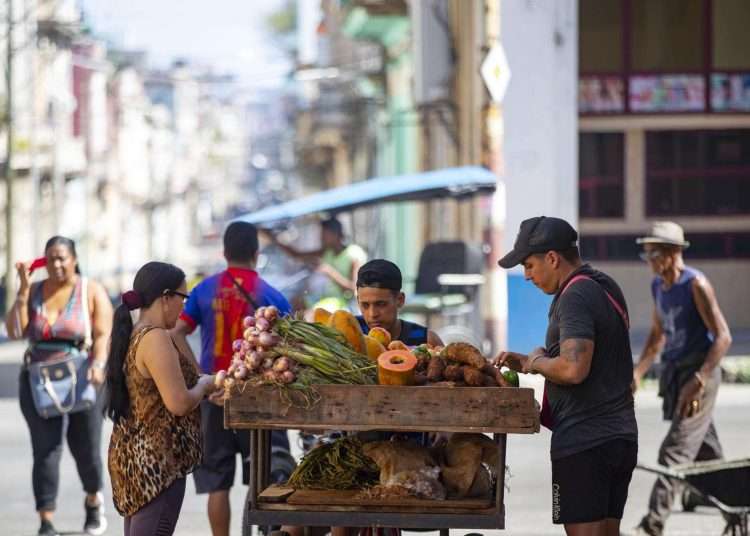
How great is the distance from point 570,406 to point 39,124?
168ft

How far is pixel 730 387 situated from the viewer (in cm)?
1869

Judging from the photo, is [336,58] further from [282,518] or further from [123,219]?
[282,518]

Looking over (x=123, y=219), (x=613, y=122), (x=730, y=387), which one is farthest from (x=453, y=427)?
(x=123, y=219)

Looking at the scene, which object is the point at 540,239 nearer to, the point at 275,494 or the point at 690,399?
the point at 275,494

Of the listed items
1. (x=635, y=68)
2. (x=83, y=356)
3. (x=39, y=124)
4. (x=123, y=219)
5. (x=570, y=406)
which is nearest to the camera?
(x=570, y=406)

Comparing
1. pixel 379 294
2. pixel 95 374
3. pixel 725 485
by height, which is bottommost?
pixel 725 485

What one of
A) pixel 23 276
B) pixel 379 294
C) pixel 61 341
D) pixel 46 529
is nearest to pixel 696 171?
pixel 61 341

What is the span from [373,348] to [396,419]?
0.78 metres

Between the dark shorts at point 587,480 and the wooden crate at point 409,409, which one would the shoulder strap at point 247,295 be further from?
the wooden crate at point 409,409

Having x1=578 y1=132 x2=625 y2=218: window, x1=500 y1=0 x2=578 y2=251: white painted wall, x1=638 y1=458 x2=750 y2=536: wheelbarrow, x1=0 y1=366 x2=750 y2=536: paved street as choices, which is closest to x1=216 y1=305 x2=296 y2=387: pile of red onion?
x1=638 y1=458 x2=750 y2=536: wheelbarrow

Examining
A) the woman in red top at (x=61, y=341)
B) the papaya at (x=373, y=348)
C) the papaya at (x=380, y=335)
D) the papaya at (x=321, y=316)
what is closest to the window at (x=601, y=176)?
the woman in red top at (x=61, y=341)

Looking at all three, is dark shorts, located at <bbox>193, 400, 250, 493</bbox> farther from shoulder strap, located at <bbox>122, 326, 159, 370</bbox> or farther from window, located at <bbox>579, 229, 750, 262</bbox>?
window, located at <bbox>579, 229, 750, 262</bbox>

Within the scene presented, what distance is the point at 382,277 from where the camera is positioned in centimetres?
749

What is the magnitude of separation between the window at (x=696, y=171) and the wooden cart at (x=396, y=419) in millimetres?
22565
